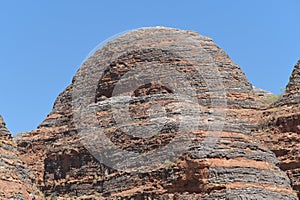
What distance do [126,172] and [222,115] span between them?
22.4 ft

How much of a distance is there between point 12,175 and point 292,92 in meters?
18.1

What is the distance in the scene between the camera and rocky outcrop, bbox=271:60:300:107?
4359 cm

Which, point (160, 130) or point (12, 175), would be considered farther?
point (160, 130)

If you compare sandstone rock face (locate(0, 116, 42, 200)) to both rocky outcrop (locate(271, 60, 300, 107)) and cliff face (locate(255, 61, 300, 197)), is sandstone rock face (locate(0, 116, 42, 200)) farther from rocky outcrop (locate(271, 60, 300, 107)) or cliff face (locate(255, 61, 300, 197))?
rocky outcrop (locate(271, 60, 300, 107))

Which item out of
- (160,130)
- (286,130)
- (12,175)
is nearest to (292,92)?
(286,130)

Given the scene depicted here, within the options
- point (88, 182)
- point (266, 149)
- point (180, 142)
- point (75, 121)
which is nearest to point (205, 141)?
point (180, 142)

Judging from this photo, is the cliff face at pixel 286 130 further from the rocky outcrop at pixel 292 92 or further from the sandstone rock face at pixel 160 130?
the sandstone rock face at pixel 160 130

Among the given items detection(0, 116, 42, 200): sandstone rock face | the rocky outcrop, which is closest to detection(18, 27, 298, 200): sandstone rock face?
the rocky outcrop

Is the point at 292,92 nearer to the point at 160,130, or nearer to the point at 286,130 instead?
the point at 286,130

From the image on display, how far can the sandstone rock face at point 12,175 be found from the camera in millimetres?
31031

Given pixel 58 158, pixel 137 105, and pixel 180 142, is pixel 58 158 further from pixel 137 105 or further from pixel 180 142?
pixel 180 142

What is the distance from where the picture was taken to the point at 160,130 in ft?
126

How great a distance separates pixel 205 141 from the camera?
37.1 meters

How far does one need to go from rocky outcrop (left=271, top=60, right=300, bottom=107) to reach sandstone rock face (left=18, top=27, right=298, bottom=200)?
1.58 metres
